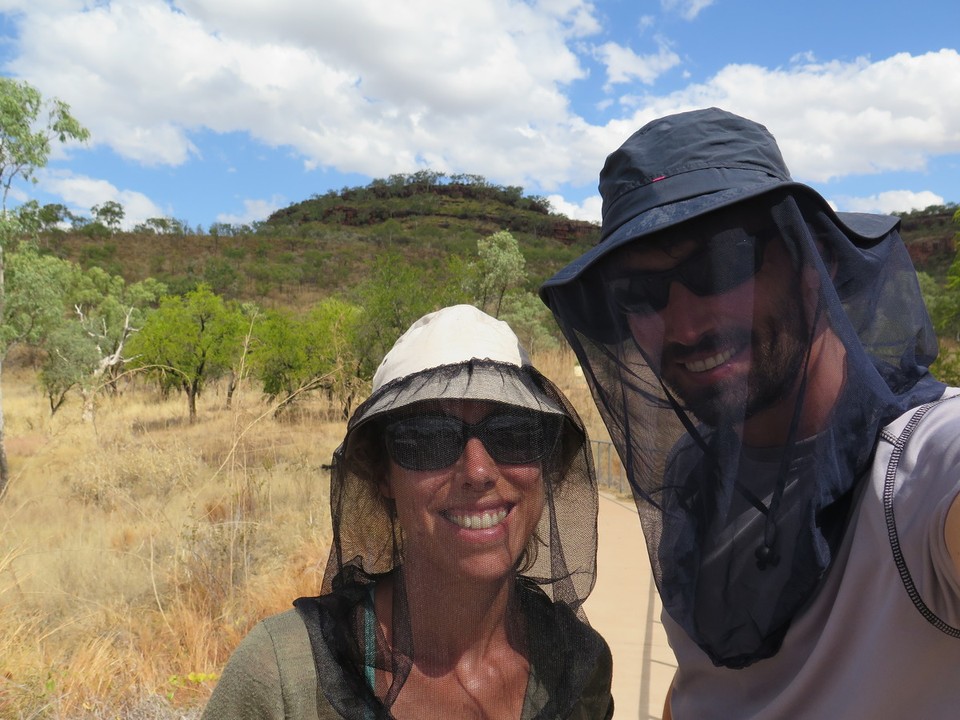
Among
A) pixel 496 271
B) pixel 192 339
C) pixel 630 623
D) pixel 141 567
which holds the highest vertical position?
pixel 496 271

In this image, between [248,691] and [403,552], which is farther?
[403,552]

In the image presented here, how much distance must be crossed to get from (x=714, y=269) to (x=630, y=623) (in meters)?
4.29

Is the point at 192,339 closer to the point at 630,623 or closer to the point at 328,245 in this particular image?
the point at 630,623

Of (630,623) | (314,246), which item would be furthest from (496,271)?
(314,246)

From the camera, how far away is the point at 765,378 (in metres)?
1.23

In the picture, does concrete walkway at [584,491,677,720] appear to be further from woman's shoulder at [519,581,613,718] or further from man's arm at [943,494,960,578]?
man's arm at [943,494,960,578]

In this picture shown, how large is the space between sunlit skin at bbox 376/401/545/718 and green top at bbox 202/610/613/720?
0.19 metres

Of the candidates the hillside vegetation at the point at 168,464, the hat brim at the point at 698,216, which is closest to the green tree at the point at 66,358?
the hillside vegetation at the point at 168,464

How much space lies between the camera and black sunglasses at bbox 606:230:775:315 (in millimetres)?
1217

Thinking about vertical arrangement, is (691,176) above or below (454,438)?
above

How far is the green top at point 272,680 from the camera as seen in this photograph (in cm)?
128

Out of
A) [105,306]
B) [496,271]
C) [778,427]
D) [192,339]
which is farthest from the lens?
[105,306]

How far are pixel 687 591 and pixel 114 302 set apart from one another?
26.8m

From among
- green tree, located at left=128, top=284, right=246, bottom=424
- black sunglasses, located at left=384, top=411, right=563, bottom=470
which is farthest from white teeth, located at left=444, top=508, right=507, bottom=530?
green tree, located at left=128, top=284, right=246, bottom=424
